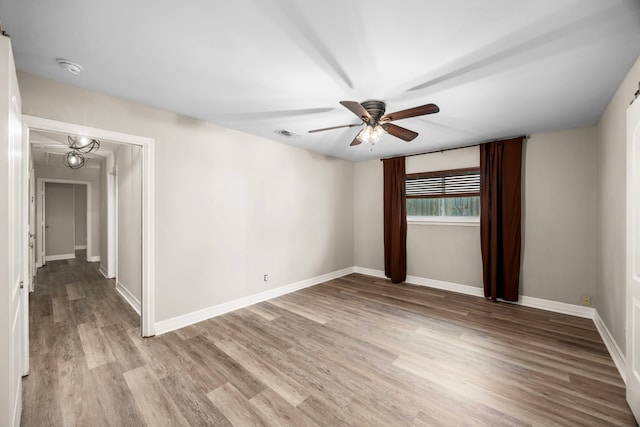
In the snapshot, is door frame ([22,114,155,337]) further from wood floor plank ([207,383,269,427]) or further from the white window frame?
the white window frame

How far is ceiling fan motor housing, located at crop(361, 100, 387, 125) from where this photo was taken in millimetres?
2584

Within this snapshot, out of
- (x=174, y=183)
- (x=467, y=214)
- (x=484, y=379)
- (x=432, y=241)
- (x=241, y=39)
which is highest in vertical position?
(x=241, y=39)

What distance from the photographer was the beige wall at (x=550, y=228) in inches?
134

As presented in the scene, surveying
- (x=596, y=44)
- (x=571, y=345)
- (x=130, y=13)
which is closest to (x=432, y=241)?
(x=571, y=345)

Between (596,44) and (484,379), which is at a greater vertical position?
(596,44)

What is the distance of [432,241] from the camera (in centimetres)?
473

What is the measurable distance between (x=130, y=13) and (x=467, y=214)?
4.79 m

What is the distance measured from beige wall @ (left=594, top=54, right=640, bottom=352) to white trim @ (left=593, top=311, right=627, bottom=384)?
0.06m

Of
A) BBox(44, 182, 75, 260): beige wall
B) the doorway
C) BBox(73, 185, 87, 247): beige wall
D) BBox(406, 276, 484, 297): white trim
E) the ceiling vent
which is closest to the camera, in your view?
the ceiling vent

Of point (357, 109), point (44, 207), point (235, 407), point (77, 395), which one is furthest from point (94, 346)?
point (44, 207)

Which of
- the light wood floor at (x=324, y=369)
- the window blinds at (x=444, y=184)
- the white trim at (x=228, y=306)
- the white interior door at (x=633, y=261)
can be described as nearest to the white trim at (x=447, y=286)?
the light wood floor at (x=324, y=369)

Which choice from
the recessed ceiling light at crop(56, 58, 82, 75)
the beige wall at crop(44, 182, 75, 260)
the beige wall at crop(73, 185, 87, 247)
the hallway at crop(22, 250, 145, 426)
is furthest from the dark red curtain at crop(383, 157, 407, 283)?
the beige wall at crop(73, 185, 87, 247)

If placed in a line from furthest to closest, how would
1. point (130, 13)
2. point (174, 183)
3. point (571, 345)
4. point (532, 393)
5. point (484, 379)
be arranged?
point (174, 183), point (571, 345), point (484, 379), point (532, 393), point (130, 13)

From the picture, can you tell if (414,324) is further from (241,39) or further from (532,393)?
(241,39)
